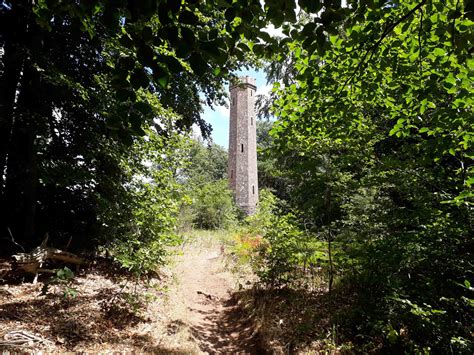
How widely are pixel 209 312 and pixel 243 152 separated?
1752cm

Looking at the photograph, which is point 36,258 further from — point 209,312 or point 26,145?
point 209,312

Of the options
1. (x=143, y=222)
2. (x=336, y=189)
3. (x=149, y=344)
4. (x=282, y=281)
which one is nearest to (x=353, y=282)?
(x=282, y=281)

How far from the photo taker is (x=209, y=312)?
643 cm

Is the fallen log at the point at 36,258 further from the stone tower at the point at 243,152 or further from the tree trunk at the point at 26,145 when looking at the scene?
the stone tower at the point at 243,152

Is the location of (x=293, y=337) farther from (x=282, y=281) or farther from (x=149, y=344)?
(x=149, y=344)

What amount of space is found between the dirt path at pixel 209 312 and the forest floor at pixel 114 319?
0.8 inches

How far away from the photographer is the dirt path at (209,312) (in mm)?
4844

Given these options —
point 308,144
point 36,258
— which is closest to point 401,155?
point 308,144


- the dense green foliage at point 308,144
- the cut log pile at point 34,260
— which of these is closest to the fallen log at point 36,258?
the cut log pile at point 34,260

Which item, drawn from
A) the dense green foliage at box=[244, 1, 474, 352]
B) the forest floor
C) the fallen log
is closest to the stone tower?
the forest floor

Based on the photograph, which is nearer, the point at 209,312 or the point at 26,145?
the point at 26,145

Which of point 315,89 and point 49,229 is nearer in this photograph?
point 315,89

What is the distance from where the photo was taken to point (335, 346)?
3.80 m

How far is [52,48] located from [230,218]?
13.1m
